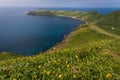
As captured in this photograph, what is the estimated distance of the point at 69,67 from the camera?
1304 centimetres

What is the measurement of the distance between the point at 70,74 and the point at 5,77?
3948 mm

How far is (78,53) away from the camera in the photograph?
60.2 feet

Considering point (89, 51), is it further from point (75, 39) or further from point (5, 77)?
point (75, 39)

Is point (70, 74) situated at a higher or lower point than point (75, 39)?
higher

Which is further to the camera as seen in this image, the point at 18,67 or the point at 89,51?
the point at 89,51

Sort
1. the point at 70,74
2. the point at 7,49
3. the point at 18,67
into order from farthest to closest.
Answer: the point at 7,49 < the point at 18,67 < the point at 70,74

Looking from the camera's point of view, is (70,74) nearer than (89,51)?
Yes

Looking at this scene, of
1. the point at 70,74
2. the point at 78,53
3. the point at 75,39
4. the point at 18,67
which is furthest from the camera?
the point at 75,39

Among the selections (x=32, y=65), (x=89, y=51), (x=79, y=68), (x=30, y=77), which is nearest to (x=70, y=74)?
(x=79, y=68)

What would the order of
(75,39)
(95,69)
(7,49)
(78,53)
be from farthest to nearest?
(7,49) → (75,39) → (78,53) → (95,69)

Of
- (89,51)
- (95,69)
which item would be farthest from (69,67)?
(89,51)

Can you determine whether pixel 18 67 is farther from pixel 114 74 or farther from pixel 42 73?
pixel 114 74

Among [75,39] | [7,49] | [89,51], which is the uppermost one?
[89,51]

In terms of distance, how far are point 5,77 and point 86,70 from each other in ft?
16.2
